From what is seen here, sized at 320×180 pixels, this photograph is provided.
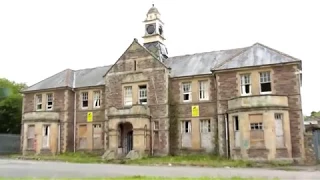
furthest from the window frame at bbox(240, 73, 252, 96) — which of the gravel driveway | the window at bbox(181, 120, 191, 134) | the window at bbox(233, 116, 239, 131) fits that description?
the gravel driveway

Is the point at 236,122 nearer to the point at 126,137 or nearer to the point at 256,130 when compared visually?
the point at 256,130

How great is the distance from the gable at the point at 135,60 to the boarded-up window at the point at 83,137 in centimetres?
669

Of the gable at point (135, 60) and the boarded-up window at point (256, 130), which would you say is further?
the gable at point (135, 60)

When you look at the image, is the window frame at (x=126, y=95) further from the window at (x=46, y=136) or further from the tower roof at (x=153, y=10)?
the tower roof at (x=153, y=10)

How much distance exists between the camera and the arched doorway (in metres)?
31.2

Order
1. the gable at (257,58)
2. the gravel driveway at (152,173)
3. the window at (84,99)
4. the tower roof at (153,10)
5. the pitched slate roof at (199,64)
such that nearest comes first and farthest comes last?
the gravel driveway at (152,173)
the gable at (257,58)
the pitched slate roof at (199,64)
the window at (84,99)
the tower roof at (153,10)

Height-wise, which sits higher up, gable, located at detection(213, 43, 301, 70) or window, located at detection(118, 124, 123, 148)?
gable, located at detection(213, 43, 301, 70)

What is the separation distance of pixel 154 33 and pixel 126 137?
12.3 metres

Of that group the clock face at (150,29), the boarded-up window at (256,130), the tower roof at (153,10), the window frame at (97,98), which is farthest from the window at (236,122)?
the tower roof at (153,10)

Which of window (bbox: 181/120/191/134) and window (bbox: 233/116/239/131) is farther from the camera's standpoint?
window (bbox: 181/120/191/134)

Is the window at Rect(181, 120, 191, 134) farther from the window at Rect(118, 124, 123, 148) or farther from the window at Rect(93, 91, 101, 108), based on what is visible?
the window at Rect(93, 91, 101, 108)

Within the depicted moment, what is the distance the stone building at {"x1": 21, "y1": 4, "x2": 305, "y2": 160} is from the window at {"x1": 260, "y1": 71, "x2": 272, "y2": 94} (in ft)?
0.26

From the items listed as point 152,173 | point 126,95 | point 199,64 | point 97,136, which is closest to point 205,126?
point 199,64

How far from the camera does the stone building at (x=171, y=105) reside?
84.0 ft
